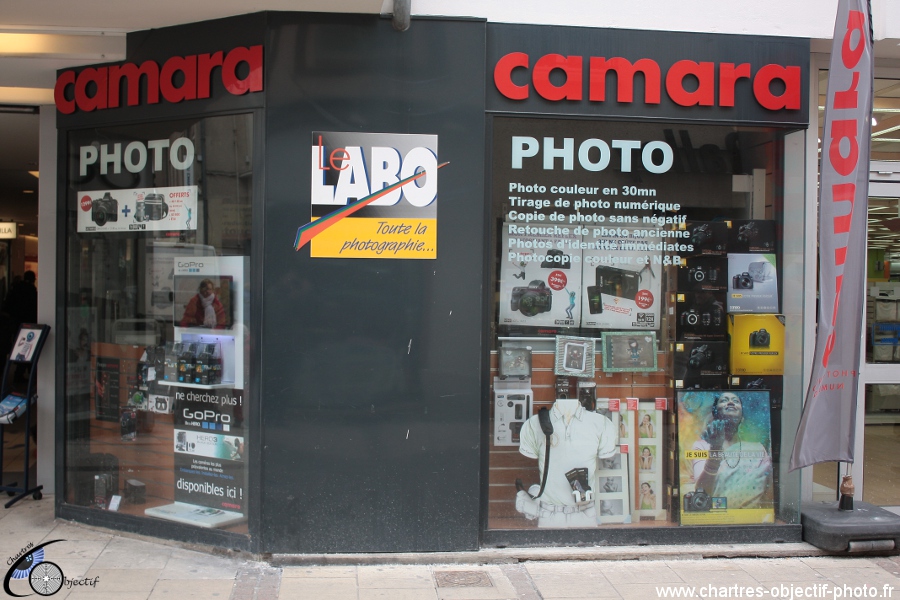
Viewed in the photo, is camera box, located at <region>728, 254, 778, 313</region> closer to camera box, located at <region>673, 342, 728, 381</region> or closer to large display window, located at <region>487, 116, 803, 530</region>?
large display window, located at <region>487, 116, 803, 530</region>

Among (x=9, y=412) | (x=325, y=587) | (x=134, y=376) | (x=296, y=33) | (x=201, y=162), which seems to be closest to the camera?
(x=325, y=587)

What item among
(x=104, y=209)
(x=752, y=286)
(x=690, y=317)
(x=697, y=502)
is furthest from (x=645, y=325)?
(x=104, y=209)

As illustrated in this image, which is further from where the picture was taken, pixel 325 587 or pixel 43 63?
pixel 43 63

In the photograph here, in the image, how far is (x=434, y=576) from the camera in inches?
177

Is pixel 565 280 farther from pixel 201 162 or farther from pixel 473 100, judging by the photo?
pixel 201 162

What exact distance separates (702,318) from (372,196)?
2445 millimetres

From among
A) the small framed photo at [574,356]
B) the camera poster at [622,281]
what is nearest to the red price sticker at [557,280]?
the camera poster at [622,281]

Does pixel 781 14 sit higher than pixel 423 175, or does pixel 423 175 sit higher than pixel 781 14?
pixel 781 14

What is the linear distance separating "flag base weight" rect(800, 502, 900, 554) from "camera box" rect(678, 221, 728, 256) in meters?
1.95

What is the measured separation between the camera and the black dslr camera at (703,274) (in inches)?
202

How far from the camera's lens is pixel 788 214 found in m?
5.21

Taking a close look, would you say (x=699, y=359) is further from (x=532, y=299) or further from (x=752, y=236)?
(x=532, y=299)

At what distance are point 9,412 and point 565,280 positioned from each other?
4386mm

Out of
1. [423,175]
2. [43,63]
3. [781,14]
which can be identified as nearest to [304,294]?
[423,175]
